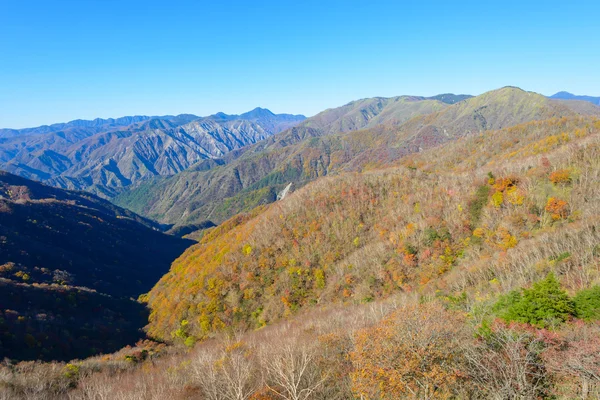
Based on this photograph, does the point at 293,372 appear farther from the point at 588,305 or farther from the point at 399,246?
the point at 399,246

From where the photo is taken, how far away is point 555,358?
24.1 metres

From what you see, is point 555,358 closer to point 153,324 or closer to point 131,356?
point 131,356

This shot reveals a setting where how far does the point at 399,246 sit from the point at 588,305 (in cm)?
6199

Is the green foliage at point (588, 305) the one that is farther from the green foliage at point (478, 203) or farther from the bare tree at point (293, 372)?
the green foliage at point (478, 203)

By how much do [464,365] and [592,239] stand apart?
51155mm

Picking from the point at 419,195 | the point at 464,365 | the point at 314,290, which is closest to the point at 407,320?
the point at 464,365

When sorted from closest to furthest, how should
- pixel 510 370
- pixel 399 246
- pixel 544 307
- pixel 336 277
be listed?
pixel 510 370 < pixel 544 307 < pixel 399 246 < pixel 336 277

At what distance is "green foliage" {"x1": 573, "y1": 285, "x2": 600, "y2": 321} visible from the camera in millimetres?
30592

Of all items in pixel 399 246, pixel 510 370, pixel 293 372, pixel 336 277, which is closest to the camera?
pixel 510 370

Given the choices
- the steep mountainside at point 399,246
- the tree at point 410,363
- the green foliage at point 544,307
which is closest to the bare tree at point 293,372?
the tree at point 410,363

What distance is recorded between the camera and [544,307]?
31.6m

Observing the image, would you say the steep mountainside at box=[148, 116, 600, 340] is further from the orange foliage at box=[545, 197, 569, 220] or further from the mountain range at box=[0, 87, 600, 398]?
the mountain range at box=[0, 87, 600, 398]

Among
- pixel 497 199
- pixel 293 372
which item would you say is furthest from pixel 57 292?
pixel 497 199

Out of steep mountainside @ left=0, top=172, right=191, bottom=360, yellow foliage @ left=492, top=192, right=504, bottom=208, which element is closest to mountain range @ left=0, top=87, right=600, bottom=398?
yellow foliage @ left=492, top=192, right=504, bottom=208
